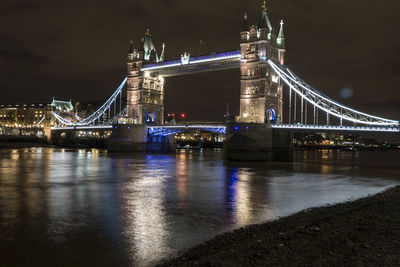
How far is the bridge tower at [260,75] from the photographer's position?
41.5 m

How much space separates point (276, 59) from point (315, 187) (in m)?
26.3

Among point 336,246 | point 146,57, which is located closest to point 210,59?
point 146,57

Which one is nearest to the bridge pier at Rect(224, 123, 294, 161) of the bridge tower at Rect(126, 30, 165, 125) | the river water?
the river water

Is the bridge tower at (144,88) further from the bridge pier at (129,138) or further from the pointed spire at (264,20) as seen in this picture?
the pointed spire at (264,20)

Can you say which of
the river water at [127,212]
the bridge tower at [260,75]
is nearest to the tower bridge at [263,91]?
the bridge tower at [260,75]

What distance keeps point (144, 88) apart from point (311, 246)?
51800 mm

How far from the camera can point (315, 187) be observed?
64.7ft

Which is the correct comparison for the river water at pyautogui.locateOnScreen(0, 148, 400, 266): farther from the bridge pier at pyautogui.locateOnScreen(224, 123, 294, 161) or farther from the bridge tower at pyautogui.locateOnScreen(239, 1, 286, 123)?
the bridge tower at pyautogui.locateOnScreen(239, 1, 286, 123)

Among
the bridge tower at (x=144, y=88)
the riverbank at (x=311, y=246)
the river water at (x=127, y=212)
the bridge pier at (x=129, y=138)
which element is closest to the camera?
the riverbank at (x=311, y=246)

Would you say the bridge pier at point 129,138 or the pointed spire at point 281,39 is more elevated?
the pointed spire at point 281,39

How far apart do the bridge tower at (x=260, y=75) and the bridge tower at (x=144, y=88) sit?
58.5 ft

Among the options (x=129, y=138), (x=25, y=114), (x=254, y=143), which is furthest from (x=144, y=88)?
(x=25, y=114)

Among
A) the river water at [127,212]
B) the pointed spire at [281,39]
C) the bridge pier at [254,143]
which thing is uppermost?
the pointed spire at [281,39]

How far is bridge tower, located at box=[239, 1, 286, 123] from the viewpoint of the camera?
136 feet
